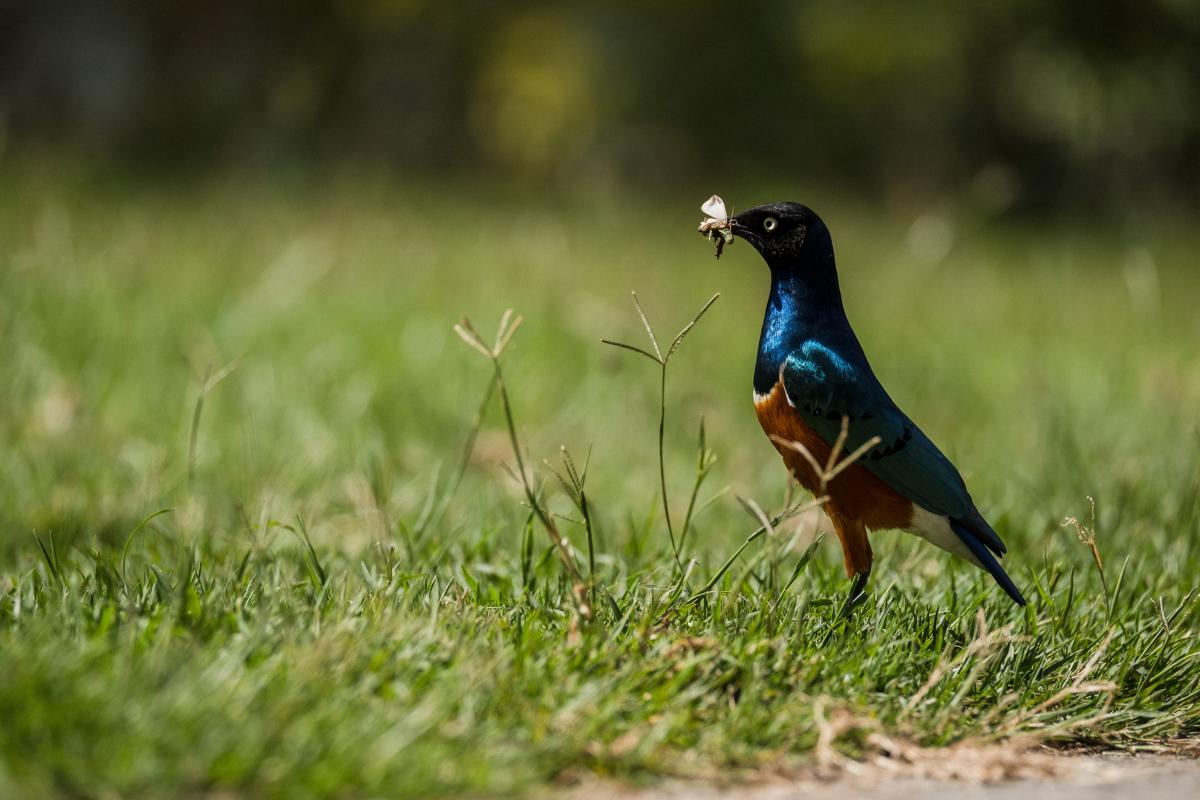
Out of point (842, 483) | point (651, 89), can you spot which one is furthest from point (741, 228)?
point (651, 89)

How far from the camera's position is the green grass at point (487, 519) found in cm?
199

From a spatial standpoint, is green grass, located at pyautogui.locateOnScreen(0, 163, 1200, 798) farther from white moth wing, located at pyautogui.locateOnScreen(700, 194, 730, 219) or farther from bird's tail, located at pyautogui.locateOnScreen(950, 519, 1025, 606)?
white moth wing, located at pyautogui.locateOnScreen(700, 194, 730, 219)

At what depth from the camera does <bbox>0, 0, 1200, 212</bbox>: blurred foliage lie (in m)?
11.4

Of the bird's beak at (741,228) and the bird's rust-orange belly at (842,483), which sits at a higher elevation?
the bird's beak at (741,228)

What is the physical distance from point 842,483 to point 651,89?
15158 millimetres

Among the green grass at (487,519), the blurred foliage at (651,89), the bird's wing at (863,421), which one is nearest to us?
the green grass at (487,519)

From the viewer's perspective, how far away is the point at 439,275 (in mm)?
6723

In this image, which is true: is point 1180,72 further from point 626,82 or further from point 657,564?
point 657,564

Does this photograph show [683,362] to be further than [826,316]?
Yes

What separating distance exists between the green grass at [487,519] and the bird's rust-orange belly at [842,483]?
0.15 m

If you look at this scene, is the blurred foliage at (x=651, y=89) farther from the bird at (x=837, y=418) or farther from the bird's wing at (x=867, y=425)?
the bird's wing at (x=867, y=425)

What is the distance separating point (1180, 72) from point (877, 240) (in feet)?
16.3

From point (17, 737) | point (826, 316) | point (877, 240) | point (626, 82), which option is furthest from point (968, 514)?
point (626, 82)

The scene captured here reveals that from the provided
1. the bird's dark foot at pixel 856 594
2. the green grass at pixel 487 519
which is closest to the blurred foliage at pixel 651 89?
the green grass at pixel 487 519
